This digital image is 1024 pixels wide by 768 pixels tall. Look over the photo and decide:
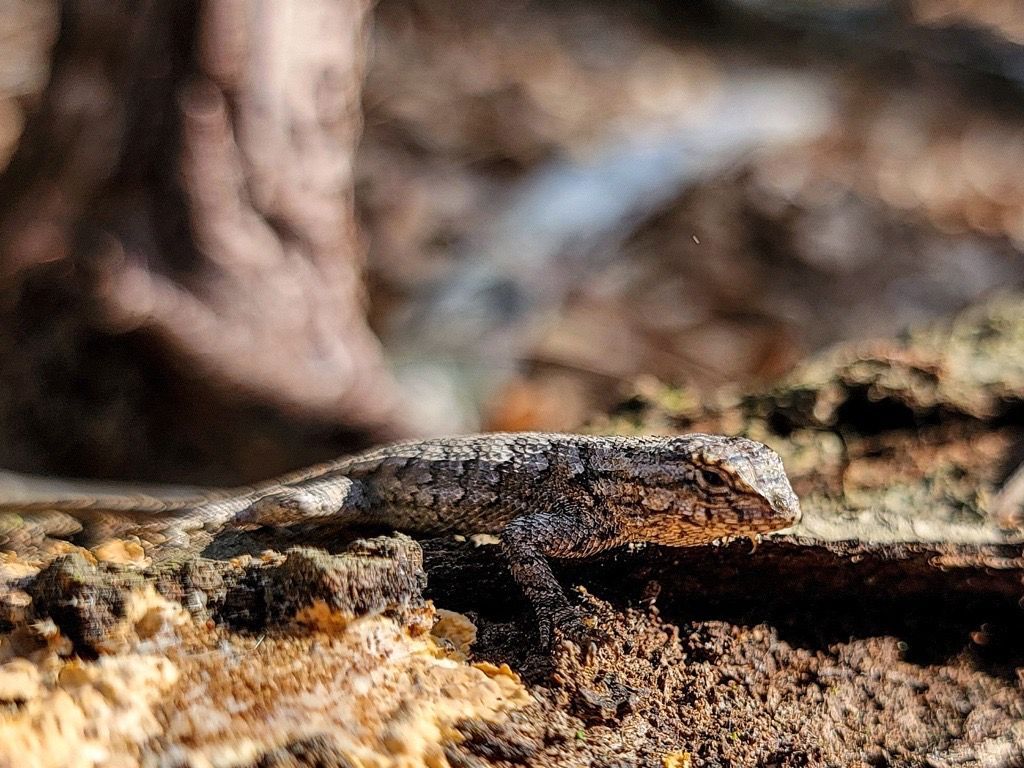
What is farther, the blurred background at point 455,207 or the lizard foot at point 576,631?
the blurred background at point 455,207

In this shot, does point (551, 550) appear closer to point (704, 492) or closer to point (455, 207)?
point (704, 492)

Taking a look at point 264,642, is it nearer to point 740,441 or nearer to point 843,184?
point 740,441

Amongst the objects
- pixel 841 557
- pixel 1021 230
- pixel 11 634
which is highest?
pixel 1021 230

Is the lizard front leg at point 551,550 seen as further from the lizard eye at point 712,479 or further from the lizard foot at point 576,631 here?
the lizard eye at point 712,479

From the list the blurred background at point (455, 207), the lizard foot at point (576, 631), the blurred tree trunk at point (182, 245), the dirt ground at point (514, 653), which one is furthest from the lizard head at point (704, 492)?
the blurred tree trunk at point (182, 245)

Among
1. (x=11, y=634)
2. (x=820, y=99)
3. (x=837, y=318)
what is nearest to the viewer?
(x=11, y=634)

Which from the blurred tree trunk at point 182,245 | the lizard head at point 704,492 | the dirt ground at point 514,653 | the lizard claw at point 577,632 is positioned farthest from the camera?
the blurred tree trunk at point 182,245

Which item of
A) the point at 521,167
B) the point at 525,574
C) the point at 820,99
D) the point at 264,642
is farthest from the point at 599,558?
the point at 820,99
